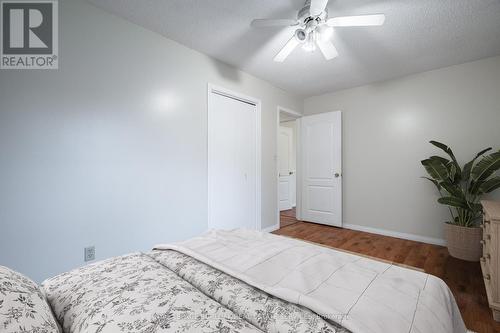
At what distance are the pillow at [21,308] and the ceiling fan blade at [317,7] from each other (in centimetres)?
206

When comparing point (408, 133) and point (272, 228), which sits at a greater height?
point (408, 133)

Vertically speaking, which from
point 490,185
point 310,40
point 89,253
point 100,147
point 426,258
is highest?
point 310,40

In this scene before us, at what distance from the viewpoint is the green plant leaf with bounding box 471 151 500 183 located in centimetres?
233

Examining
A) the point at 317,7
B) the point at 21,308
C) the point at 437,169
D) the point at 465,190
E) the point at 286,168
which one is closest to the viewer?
the point at 21,308

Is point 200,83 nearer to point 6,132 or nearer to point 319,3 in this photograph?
point 319,3

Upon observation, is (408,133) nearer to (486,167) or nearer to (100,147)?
(486,167)

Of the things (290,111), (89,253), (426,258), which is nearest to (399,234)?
(426,258)

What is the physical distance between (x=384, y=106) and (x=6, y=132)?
4330 millimetres

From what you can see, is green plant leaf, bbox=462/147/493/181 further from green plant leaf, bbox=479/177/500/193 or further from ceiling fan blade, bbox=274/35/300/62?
ceiling fan blade, bbox=274/35/300/62

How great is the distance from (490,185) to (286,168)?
3642mm

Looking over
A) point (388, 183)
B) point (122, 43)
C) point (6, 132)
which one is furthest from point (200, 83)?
point (388, 183)

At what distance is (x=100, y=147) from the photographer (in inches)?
73.7

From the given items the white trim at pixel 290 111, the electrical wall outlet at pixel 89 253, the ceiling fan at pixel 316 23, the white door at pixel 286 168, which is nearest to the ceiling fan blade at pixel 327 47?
the ceiling fan at pixel 316 23

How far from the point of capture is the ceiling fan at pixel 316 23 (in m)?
1.57
